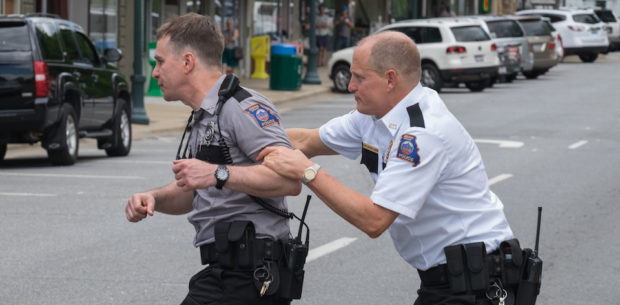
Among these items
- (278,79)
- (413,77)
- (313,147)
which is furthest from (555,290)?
(278,79)

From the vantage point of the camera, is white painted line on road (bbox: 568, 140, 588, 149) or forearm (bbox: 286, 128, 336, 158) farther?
white painted line on road (bbox: 568, 140, 588, 149)

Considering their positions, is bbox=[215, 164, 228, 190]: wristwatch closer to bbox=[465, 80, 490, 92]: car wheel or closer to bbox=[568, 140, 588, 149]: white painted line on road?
bbox=[568, 140, 588, 149]: white painted line on road

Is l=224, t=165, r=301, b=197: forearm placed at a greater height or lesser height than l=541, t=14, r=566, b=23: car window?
lesser

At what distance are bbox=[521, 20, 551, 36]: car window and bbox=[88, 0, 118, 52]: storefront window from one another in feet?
42.5

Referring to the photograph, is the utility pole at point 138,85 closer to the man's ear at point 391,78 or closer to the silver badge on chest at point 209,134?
the silver badge on chest at point 209,134

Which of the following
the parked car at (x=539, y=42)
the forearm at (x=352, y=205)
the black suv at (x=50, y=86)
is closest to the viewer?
the forearm at (x=352, y=205)

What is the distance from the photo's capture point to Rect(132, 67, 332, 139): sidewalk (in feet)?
70.9

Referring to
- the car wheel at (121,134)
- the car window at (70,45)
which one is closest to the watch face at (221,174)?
the car window at (70,45)

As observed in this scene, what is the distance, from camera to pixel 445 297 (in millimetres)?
4176

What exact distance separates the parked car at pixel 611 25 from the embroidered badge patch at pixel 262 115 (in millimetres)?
47294

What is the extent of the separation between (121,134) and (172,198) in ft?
42.0

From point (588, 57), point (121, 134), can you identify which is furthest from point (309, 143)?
point (588, 57)

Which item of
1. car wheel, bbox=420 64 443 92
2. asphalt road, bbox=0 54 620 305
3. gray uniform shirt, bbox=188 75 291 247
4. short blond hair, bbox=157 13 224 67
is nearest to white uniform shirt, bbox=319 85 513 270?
gray uniform shirt, bbox=188 75 291 247

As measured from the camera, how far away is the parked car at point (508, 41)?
32.9 metres
